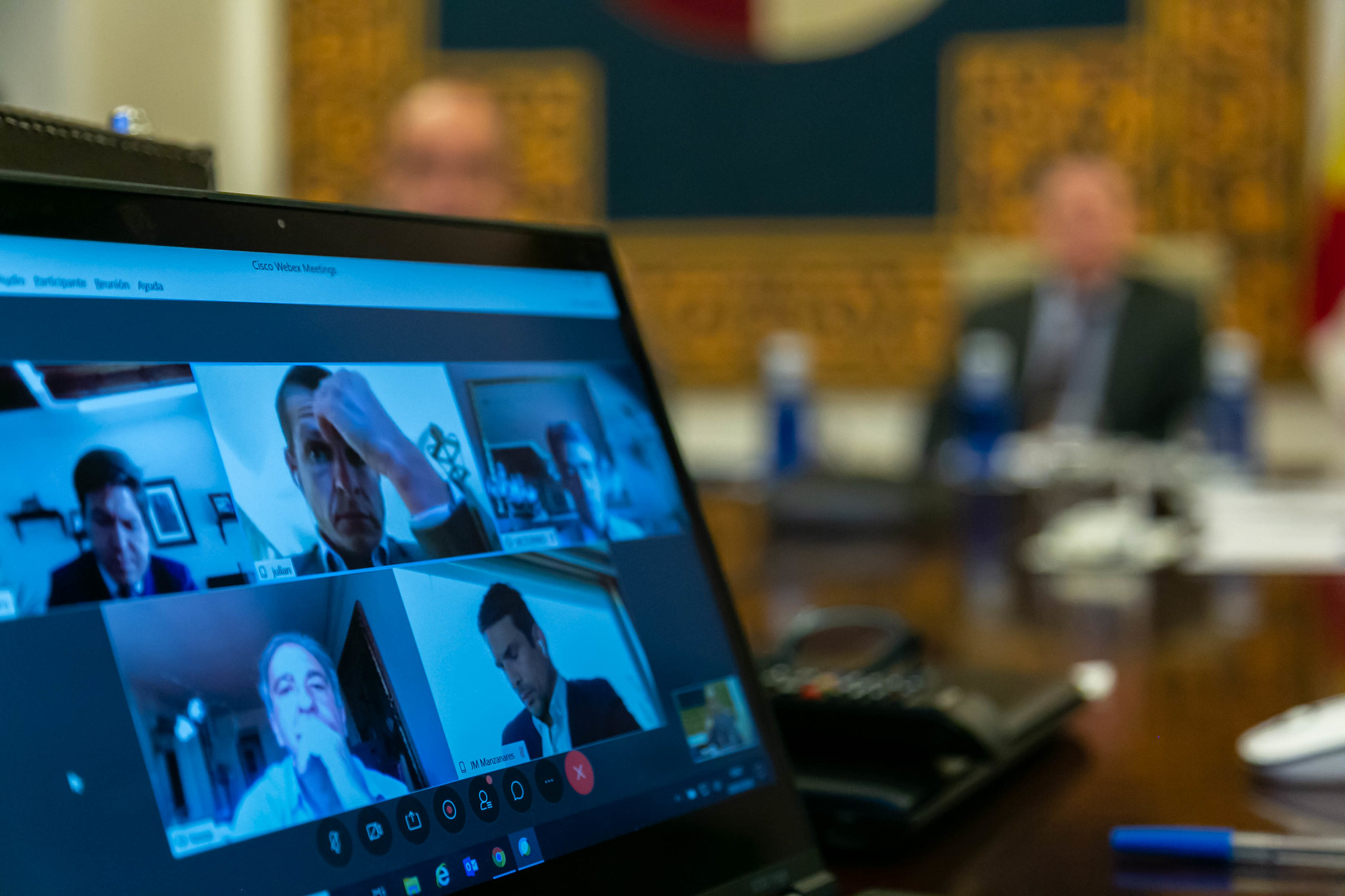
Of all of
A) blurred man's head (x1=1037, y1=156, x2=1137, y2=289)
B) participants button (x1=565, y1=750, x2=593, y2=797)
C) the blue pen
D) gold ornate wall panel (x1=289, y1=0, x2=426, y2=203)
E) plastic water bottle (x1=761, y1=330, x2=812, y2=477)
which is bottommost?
the blue pen

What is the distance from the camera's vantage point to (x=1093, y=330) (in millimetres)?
2715

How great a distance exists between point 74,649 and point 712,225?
9.24ft

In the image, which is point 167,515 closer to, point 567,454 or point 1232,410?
point 567,454

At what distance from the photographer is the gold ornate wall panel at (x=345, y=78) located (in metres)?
3.13

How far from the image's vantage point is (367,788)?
323mm

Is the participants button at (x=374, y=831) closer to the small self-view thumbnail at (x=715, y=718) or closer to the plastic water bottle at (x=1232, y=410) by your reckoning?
the small self-view thumbnail at (x=715, y=718)

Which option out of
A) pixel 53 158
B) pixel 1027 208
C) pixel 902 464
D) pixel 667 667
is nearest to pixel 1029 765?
pixel 667 667

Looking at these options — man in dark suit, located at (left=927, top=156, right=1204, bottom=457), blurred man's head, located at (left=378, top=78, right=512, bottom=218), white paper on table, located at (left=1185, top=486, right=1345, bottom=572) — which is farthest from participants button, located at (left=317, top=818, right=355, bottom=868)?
man in dark suit, located at (left=927, top=156, right=1204, bottom=457)

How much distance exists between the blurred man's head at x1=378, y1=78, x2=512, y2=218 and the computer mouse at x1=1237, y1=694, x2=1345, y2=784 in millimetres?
1955

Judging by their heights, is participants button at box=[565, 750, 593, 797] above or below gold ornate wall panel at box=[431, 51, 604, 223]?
below

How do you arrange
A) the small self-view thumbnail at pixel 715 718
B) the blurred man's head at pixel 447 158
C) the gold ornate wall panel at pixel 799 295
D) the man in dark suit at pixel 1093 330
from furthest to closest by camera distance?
the gold ornate wall panel at pixel 799 295 → the man in dark suit at pixel 1093 330 → the blurred man's head at pixel 447 158 → the small self-view thumbnail at pixel 715 718

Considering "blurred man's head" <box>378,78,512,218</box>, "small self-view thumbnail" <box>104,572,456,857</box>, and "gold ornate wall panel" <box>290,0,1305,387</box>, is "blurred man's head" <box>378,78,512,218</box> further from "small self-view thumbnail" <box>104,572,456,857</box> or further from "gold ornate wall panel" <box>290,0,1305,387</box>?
"small self-view thumbnail" <box>104,572,456,857</box>

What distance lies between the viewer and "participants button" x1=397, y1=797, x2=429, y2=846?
325 mm

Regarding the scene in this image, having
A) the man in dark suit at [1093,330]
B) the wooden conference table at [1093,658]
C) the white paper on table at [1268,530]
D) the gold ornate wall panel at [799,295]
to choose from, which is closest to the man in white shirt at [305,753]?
the wooden conference table at [1093,658]
